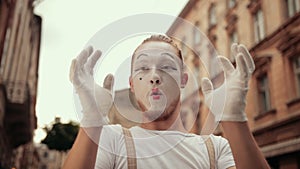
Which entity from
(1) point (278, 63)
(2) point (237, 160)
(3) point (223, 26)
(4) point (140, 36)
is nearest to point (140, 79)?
(4) point (140, 36)

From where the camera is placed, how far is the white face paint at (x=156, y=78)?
1406mm

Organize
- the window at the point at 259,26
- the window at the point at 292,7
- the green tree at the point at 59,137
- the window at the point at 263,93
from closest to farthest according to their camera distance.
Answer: the window at the point at 292,7, the window at the point at 263,93, the window at the point at 259,26, the green tree at the point at 59,137

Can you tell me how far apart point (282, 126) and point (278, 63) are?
7.41ft

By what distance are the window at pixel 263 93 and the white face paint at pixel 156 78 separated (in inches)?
448

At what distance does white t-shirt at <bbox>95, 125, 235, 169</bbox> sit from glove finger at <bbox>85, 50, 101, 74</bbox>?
28 cm

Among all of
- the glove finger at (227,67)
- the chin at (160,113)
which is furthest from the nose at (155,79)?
the glove finger at (227,67)

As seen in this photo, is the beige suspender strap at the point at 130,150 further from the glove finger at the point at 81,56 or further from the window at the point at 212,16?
the window at the point at 212,16

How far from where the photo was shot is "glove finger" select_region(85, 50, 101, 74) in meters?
1.35

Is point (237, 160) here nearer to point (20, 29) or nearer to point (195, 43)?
point (195, 43)

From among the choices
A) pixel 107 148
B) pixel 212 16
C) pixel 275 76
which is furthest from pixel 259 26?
pixel 107 148

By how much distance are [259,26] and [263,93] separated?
2.79m

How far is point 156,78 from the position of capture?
141 centimetres

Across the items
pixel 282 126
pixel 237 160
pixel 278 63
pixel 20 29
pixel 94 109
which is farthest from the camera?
pixel 20 29

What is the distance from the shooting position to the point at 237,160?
145 cm
